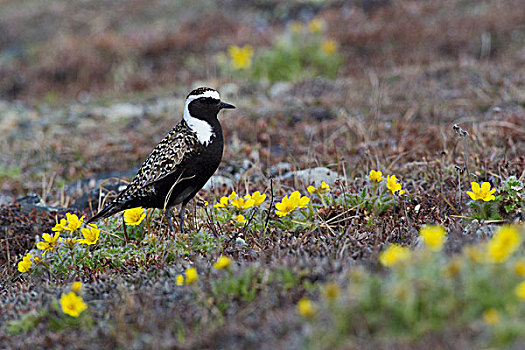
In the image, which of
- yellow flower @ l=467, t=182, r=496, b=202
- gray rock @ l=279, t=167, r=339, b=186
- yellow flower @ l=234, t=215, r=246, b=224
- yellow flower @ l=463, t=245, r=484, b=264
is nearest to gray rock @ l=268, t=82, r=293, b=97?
gray rock @ l=279, t=167, r=339, b=186

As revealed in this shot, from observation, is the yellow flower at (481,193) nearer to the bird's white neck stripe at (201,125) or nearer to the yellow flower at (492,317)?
the yellow flower at (492,317)

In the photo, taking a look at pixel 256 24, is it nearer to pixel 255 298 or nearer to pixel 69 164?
pixel 69 164

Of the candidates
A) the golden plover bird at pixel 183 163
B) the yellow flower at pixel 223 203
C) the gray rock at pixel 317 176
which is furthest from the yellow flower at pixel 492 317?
the gray rock at pixel 317 176

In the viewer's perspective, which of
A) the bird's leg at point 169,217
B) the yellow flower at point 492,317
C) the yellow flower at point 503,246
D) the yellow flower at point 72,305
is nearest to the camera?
the yellow flower at point 492,317

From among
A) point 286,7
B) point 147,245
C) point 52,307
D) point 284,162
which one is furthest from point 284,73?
point 52,307

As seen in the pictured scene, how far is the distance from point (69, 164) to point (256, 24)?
9.71m

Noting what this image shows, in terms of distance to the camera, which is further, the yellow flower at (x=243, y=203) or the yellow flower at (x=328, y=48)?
the yellow flower at (x=328, y=48)

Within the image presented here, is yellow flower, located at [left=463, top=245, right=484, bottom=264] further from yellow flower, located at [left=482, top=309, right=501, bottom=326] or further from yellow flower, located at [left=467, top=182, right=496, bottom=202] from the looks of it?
yellow flower, located at [left=467, top=182, right=496, bottom=202]

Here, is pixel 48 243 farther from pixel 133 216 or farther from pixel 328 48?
pixel 328 48

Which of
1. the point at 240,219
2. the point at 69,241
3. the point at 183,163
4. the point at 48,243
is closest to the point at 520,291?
the point at 240,219

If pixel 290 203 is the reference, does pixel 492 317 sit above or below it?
above

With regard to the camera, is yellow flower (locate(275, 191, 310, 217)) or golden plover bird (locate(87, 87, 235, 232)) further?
golden plover bird (locate(87, 87, 235, 232))

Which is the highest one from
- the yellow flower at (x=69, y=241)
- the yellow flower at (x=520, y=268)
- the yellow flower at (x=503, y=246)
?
the yellow flower at (x=503, y=246)

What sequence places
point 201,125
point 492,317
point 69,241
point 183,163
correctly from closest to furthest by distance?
point 492,317 → point 69,241 → point 183,163 → point 201,125
